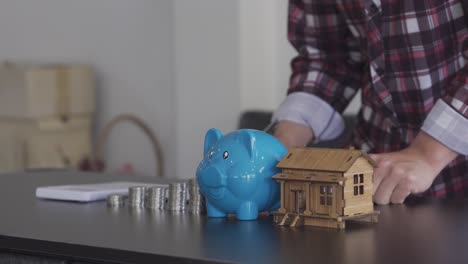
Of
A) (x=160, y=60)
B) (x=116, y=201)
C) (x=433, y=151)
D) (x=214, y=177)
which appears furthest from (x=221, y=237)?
(x=160, y=60)

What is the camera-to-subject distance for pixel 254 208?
4.26ft

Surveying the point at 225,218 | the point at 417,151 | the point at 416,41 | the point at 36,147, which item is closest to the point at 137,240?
the point at 225,218

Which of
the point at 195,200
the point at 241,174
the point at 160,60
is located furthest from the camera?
the point at 160,60

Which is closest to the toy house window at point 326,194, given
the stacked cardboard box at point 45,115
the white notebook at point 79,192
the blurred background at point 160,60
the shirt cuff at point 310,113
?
the white notebook at point 79,192

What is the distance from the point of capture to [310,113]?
73.1 inches

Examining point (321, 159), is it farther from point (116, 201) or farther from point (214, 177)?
point (116, 201)

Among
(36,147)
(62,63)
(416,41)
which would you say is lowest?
(36,147)

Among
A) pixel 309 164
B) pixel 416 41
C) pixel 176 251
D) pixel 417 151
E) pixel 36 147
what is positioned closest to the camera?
pixel 176 251

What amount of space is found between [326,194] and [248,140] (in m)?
0.14

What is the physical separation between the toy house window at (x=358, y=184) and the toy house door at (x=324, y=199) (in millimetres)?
41

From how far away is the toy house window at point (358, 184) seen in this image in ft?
4.07

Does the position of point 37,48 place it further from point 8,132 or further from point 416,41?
point 416,41

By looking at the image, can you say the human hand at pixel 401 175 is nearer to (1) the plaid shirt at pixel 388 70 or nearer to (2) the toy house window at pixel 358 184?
(1) the plaid shirt at pixel 388 70

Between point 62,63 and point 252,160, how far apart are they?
335 cm
